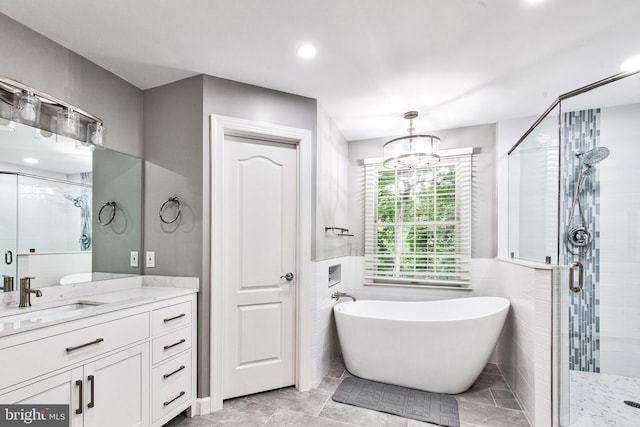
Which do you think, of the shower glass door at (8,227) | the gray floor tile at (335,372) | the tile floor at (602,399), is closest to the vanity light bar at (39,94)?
the shower glass door at (8,227)

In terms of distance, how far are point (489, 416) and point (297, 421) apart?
A: 1.34 metres

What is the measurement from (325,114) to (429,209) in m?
1.56

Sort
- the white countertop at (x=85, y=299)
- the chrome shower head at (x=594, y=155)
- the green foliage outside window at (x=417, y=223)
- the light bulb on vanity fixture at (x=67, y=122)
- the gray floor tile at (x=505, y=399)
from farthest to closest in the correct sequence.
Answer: the green foliage outside window at (x=417, y=223)
the gray floor tile at (x=505, y=399)
the chrome shower head at (x=594, y=155)
the light bulb on vanity fixture at (x=67, y=122)
the white countertop at (x=85, y=299)

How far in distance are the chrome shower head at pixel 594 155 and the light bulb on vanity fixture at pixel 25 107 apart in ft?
11.4

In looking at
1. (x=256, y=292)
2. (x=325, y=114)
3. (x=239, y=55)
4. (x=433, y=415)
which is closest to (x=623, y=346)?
(x=433, y=415)

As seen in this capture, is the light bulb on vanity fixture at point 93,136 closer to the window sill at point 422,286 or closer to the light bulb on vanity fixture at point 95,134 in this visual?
the light bulb on vanity fixture at point 95,134

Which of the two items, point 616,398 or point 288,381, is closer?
point 616,398

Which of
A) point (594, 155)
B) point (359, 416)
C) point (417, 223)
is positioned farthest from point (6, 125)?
point (594, 155)

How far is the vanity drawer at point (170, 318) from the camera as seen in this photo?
6.38ft

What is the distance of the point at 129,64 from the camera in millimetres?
2189

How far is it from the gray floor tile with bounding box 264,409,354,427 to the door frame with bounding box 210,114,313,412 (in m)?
0.35

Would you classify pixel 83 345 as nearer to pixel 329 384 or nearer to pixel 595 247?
pixel 329 384

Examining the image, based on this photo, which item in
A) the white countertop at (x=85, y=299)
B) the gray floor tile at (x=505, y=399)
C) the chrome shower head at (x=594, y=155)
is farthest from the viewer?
the gray floor tile at (x=505, y=399)

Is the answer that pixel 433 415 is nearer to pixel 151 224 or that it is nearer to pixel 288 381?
pixel 288 381
